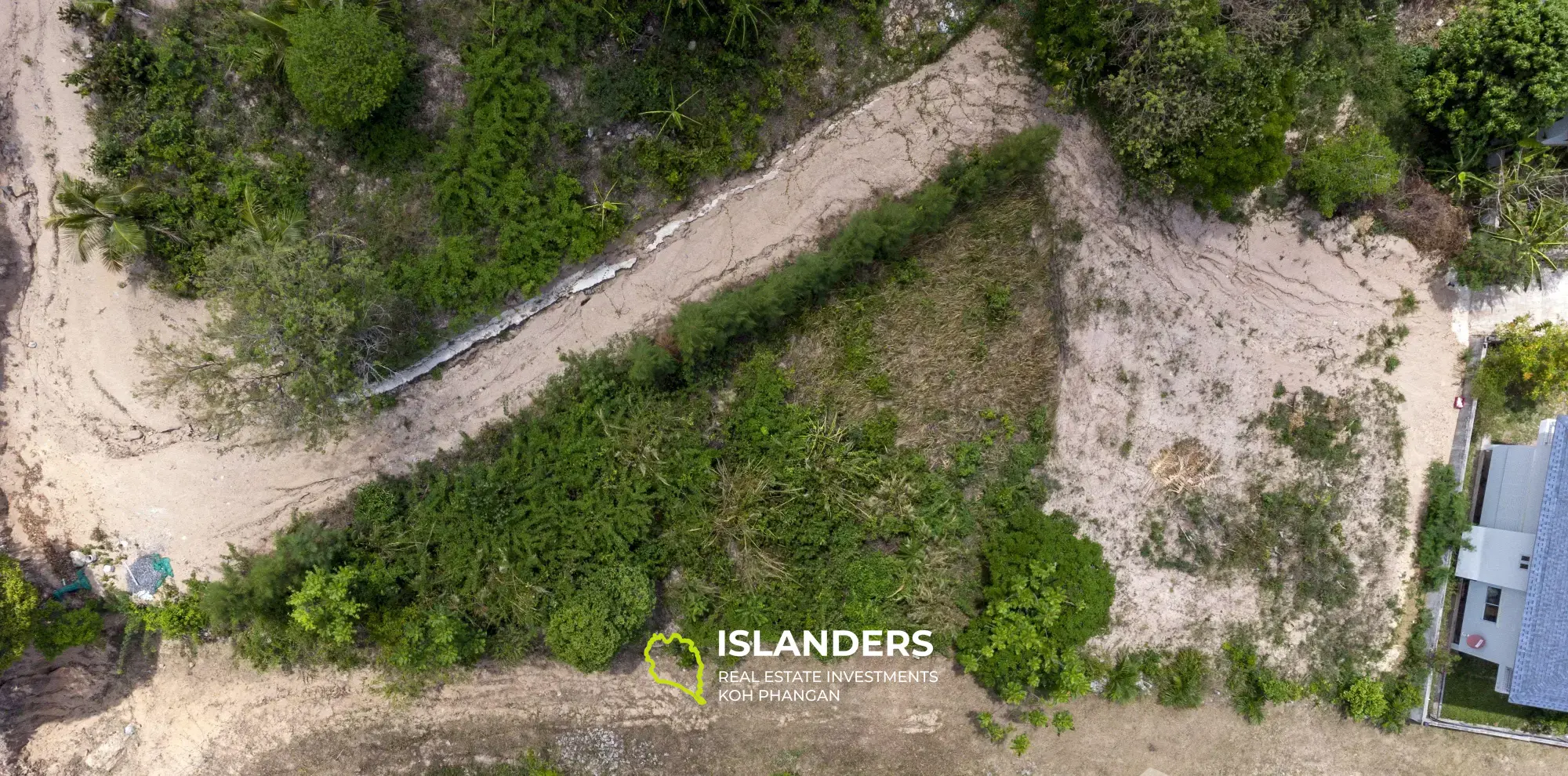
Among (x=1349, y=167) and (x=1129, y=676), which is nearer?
(x=1349, y=167)

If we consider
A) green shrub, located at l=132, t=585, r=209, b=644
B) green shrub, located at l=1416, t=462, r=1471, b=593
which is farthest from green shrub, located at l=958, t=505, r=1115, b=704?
green shrub, located at l=132, t=585, r=209, b=644

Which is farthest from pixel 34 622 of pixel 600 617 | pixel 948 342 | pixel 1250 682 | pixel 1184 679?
pixel 1250 682

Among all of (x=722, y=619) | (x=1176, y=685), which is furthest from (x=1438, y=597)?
(x=722, y=619)

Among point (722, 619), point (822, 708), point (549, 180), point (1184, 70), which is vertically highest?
point (1184, 70)

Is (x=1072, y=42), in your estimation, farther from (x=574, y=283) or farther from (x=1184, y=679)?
(x=1184, y=679)

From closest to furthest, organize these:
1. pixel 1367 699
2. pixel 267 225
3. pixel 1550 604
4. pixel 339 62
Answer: pixel 339 62
pixel 1550 604
pixel 267 225
pixel 1367 699


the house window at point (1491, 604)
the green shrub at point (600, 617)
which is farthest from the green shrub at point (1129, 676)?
the green shrub at point (600, 617)

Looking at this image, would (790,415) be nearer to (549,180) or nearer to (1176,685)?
(549,180)

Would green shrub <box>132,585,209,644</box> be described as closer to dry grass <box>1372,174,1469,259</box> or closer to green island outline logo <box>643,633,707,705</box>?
green island outline logo <box>643,633,707,705</box>
